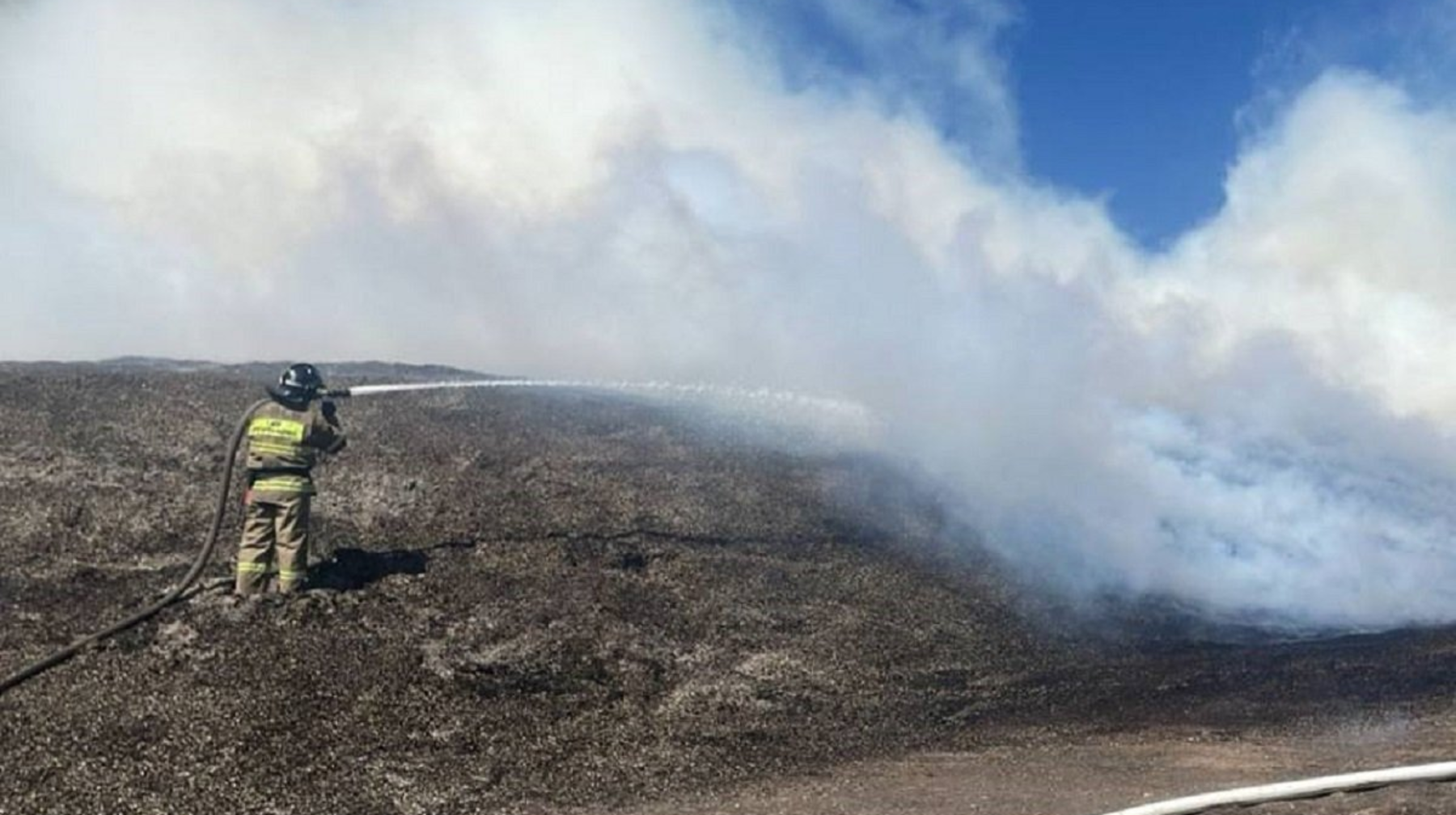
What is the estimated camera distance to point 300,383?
12.2 meters

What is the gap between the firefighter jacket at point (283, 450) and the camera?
1127 centimetres

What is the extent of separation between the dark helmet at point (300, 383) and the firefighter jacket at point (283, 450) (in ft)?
1.30

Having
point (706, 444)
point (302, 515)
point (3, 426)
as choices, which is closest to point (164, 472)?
point (3, 426)

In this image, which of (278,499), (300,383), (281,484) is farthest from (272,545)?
(300,383)

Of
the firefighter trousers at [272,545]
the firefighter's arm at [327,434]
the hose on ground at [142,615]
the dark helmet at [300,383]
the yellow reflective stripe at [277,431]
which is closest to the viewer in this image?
the hose on ground at [142,615]

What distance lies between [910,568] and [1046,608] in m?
1.61

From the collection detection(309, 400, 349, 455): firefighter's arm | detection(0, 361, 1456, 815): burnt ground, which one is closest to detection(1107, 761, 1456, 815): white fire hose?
detection(0, 361, 1456, 815): burnt ground

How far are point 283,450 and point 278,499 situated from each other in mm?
482

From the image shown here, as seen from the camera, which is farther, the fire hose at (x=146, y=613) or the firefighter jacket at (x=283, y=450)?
the firefighter jacket at (x=283, y=450)

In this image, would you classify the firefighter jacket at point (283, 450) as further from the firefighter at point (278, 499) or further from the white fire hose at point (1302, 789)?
the white fire hose at point (1302, 789)

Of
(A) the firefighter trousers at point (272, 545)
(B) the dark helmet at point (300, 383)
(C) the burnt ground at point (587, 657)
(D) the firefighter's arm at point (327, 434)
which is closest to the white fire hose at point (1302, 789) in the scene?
(C) the burnt ground at point (587, 657)

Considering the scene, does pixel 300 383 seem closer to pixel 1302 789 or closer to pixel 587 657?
pixel 587 657

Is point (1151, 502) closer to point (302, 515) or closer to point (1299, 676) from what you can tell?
point (1299, 676)

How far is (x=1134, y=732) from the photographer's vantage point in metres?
9.61
